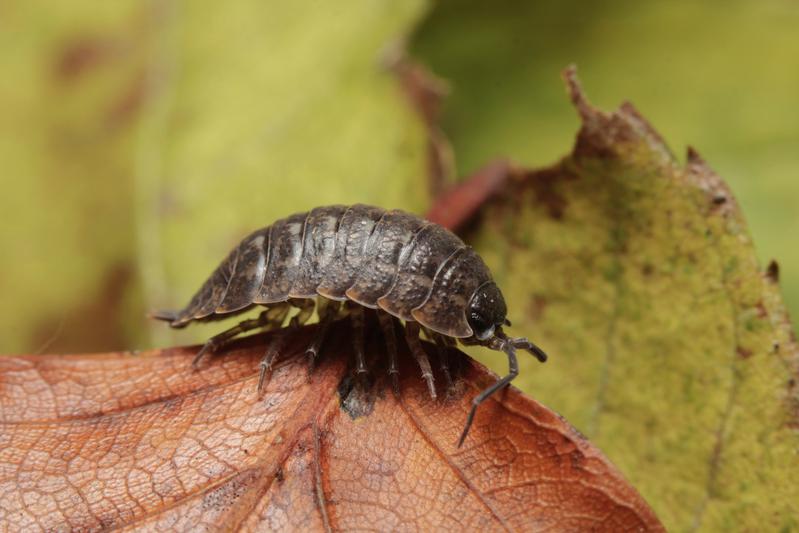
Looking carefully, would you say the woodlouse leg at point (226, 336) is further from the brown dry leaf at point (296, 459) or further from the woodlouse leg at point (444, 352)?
the woodlouse leg at point (444, 352)

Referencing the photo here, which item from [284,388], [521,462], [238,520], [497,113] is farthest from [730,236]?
[497,113]

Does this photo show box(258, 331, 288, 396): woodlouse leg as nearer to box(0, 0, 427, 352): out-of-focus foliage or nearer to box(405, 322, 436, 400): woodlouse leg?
box(405, 322, 436, 400): woodlouse leg

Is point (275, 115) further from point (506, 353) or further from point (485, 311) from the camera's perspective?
point (506, 353)

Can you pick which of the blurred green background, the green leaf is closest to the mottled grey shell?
the green leaf

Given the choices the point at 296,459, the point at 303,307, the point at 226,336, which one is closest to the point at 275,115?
the point at 303,307

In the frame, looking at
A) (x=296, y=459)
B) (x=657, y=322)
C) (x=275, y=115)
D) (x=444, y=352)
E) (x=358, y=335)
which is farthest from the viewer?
(x=275, y=115)

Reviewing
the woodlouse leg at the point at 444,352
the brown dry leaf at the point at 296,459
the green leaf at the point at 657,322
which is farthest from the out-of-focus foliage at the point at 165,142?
the brown dry leaf at the point at 296,459
